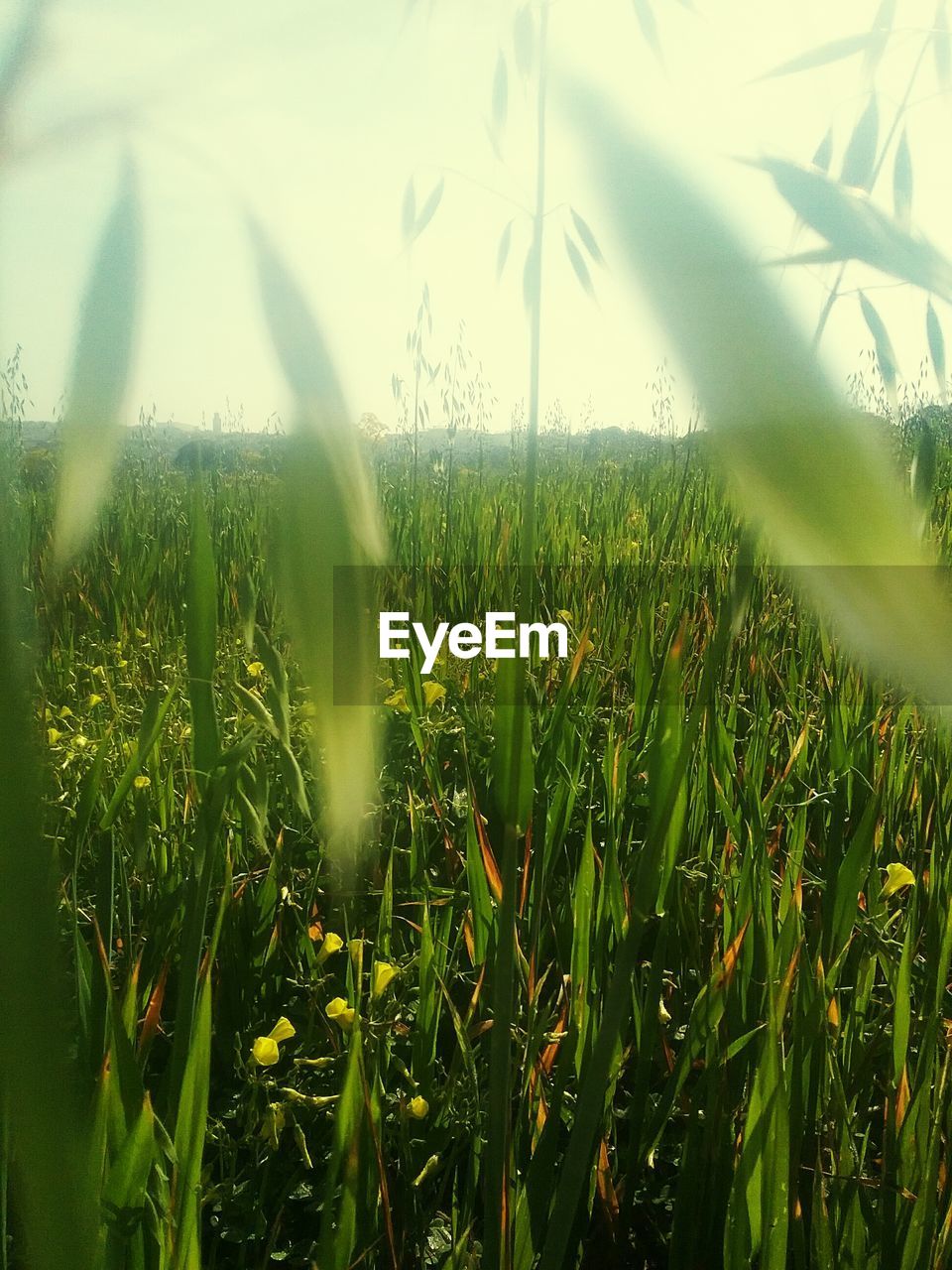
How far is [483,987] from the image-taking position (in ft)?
1.92

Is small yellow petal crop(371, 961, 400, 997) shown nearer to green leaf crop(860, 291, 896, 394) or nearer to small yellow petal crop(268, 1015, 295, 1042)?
small yellow petal crop(268, 1015, 295, 1042)

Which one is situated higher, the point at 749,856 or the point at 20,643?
the point at 20,643

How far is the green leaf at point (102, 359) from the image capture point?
0.15m

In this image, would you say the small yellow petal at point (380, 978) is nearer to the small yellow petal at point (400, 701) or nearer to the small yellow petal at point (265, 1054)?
the small yellow petal at point (265, 1054)

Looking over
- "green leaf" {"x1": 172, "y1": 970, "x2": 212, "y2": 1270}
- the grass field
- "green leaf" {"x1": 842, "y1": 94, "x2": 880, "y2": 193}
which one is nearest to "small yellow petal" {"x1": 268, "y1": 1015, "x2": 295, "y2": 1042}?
the grass field

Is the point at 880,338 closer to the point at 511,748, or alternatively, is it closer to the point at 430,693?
the point at 511,748

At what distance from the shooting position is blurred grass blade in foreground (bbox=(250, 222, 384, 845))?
15cm

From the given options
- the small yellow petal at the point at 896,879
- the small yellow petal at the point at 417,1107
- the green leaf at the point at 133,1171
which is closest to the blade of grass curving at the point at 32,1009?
the green leaf at the point at 133,1171

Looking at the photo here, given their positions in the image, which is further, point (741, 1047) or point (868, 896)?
point (868, 896)

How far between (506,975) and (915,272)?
15 centimetres

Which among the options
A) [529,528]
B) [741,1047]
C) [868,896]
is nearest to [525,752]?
[529,528]

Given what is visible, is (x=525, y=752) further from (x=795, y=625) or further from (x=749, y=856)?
(x=795, y=625)

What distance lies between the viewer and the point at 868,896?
66 centimetres

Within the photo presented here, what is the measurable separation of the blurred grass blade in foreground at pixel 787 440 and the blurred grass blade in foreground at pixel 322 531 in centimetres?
5
